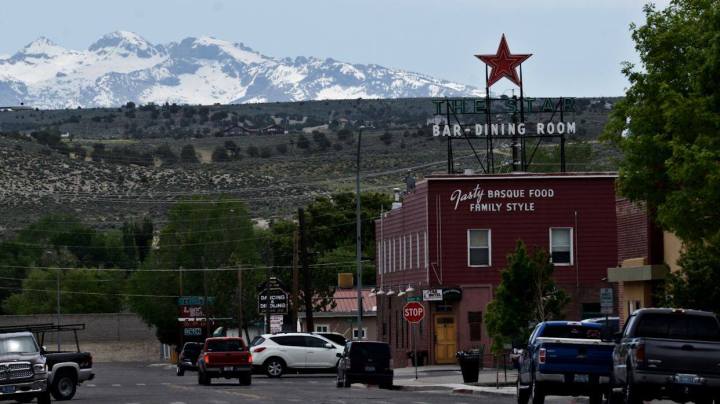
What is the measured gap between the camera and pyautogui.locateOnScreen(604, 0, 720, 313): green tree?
33.9 m

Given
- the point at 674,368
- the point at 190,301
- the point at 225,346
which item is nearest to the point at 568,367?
the point at 674,368

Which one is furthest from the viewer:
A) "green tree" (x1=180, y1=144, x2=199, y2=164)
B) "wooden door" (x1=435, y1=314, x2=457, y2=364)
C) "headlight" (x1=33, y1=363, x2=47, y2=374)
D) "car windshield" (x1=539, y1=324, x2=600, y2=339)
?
"green tree" (x1=180, y1=144, x2=199, y2=164)

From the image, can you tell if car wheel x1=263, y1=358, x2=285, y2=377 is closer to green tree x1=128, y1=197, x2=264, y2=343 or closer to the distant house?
the distant house

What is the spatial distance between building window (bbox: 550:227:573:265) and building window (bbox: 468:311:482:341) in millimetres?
3944

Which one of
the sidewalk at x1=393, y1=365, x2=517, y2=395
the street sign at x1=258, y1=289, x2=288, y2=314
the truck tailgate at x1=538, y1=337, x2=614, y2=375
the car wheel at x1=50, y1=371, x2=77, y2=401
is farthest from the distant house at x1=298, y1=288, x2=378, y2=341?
the truck tailgate at x1=538, y1=337, x2=614, y2=375

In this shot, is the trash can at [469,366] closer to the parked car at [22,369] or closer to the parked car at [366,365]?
the parked car at [366,365]

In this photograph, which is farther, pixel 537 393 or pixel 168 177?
pixel 168 177

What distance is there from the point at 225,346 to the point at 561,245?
62.0 ft

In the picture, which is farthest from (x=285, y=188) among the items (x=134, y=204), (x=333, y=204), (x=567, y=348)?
(x=567, y=348)

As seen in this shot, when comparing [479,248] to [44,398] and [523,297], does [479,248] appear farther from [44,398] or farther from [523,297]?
[44,398]

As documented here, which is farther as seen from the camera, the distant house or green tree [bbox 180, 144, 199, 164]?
green tree [bbox 180, 144, 199, 164]

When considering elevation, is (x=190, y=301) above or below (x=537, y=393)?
above

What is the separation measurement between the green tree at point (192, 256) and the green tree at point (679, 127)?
77000 millimetres

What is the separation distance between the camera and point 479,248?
6838cm
